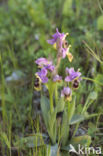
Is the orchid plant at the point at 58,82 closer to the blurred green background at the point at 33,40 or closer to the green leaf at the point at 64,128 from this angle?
the green leaf at the point at 64,128

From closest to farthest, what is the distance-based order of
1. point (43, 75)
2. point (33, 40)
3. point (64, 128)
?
point (43, 75), point (64, 128), point (33, 40)

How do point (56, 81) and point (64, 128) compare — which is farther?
point (64, 128)

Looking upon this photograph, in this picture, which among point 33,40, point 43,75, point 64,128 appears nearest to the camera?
point 43,75

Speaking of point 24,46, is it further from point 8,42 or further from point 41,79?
point 41,79

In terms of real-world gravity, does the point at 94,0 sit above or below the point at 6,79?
above

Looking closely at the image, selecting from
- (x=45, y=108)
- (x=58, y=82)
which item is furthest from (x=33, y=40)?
(x=58, y=82)

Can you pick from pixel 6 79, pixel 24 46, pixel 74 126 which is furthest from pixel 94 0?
pixel 74 126

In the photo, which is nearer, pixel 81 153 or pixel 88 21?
pixel 81 153

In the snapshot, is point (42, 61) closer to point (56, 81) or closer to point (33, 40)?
point (56, 81)
